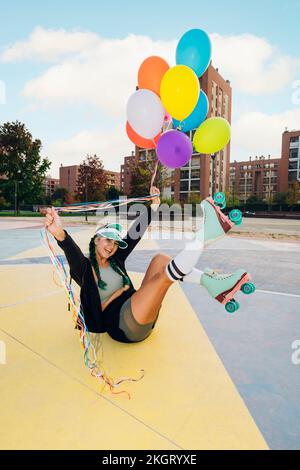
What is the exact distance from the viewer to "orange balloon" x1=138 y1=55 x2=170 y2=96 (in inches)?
121

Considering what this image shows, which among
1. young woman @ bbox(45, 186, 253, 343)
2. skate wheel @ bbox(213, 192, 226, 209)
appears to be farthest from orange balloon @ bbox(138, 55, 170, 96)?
young woman @ bbox(45, 186, 253, 343)

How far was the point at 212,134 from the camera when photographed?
2848mm

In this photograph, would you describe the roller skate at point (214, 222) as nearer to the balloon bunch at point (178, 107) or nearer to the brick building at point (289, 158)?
the balloon bunch at point (178, 107)

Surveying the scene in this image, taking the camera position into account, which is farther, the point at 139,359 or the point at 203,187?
the point at 203,187

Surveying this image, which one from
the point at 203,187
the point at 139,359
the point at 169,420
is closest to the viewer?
the point at 169,420

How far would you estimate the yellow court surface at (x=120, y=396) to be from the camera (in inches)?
55.8

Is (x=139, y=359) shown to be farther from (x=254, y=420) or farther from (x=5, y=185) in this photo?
(x=5, y=185)

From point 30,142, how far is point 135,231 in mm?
34187

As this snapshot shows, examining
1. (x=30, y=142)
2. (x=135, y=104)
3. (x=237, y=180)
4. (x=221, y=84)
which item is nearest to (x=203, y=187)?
(x=221, y=84)

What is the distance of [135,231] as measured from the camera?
2643 millimetres

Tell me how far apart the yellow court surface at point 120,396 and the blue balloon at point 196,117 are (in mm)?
2135

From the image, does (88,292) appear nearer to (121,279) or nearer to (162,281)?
(121,279)

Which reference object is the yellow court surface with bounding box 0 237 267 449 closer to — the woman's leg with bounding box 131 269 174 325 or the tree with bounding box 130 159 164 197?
the woman's leg with bounding box 131 269 174 325
